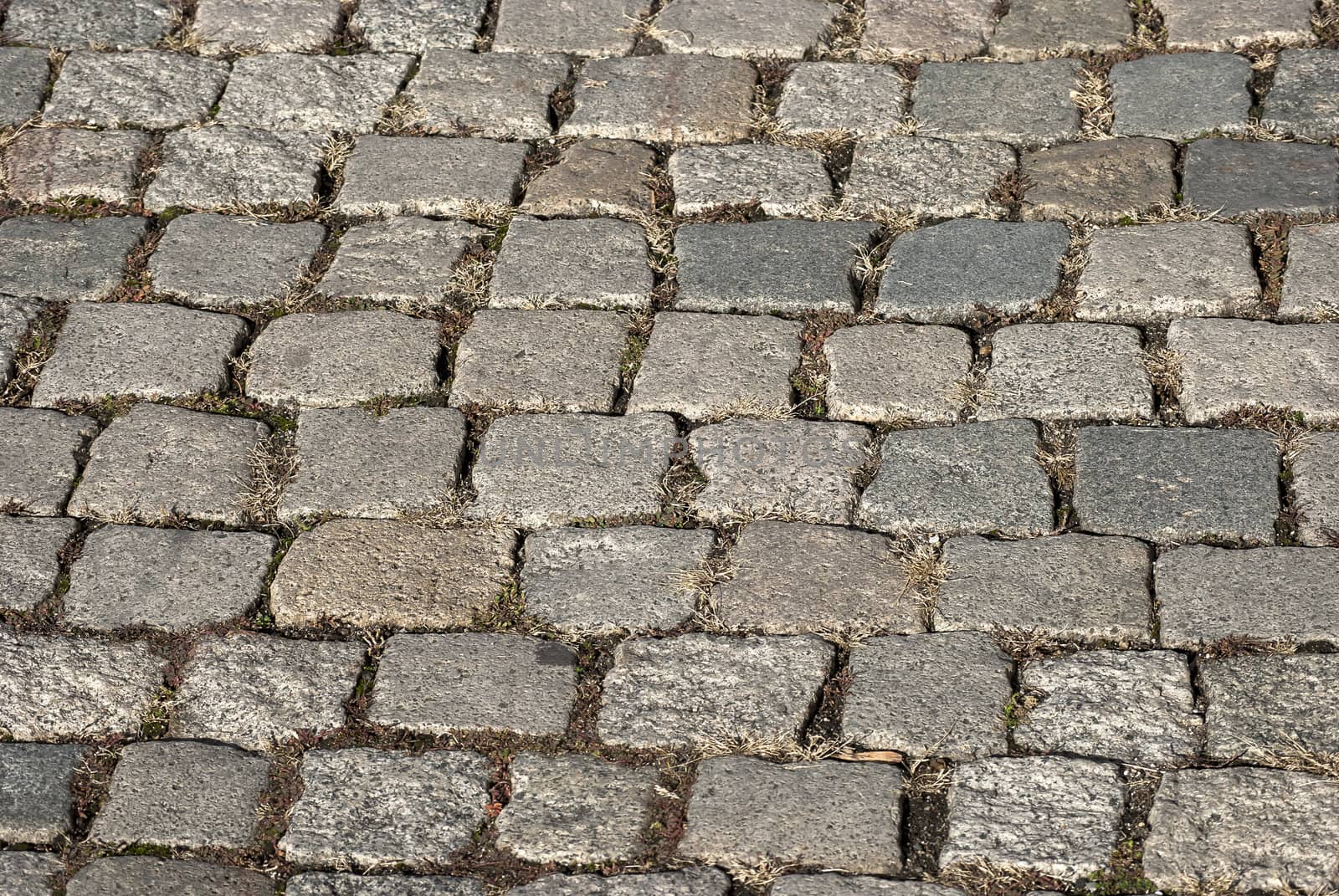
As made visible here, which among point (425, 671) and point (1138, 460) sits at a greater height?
point (1138, 460)

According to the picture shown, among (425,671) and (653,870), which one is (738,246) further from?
(653,870)

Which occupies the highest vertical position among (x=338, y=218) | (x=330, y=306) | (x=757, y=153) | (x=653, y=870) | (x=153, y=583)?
(x=757, y=153)

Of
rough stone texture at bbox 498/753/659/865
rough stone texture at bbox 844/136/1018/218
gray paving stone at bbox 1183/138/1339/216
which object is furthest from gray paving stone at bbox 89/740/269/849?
gray paving stone at bbox 1183/138/1339/216

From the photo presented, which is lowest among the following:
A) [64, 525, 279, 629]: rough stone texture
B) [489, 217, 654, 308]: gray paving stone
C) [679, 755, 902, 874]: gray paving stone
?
[679, 755, 902, 874]: gray paving stone

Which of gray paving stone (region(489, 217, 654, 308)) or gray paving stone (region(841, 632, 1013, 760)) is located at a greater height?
gray paving stone (region(489, 217, 654, 308))

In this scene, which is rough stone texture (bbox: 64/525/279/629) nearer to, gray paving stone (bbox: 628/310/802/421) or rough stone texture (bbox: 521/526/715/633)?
rough stone texture (bbox: 521/526/715/633)

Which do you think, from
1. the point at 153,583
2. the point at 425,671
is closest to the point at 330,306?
the point at 153,583

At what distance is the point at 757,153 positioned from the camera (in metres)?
4.26

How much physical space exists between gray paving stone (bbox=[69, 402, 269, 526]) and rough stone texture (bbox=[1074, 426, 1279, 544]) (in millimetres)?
1774

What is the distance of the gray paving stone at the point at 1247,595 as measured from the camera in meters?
2.96

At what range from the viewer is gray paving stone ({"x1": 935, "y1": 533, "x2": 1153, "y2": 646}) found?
3.01 meters

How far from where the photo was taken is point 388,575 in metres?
3.21

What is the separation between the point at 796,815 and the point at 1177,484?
1.13 metres

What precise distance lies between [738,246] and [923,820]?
66.3 inches
